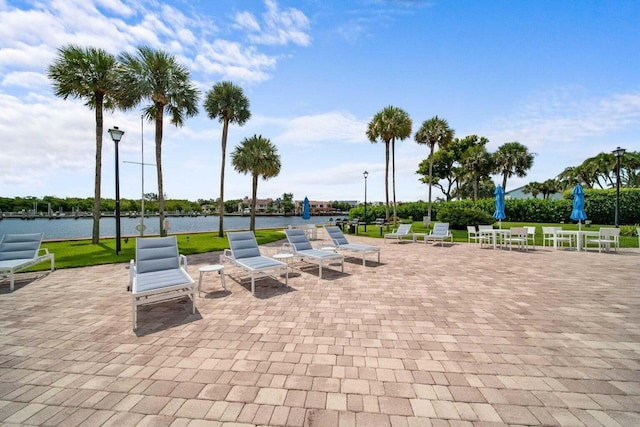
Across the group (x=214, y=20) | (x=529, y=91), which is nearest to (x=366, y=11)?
(x=214, y=20)

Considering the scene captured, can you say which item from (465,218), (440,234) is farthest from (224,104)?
(465,218)

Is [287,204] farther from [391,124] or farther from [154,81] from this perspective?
[154,81]

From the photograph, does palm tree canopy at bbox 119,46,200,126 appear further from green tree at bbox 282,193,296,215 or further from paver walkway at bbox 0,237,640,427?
green tree at bbox 282,193,296,215

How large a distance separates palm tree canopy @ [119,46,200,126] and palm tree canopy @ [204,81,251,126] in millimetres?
3648

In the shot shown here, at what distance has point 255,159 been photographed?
18844 millimetres

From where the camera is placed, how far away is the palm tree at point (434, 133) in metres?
23.8

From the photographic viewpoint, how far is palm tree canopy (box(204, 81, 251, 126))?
1784 centimetres

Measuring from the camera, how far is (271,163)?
62.8 ft

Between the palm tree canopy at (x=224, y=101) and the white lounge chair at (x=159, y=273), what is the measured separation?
49.2ft

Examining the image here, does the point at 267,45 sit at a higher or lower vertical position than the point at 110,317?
higher

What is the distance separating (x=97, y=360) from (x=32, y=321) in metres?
2.25

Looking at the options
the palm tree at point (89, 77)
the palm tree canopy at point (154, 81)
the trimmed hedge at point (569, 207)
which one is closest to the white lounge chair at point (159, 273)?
the palm tree at point (89, 77)

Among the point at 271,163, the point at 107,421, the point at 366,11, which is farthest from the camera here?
the point at 271,163

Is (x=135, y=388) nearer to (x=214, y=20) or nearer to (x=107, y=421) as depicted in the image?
(x=107, y=421)
